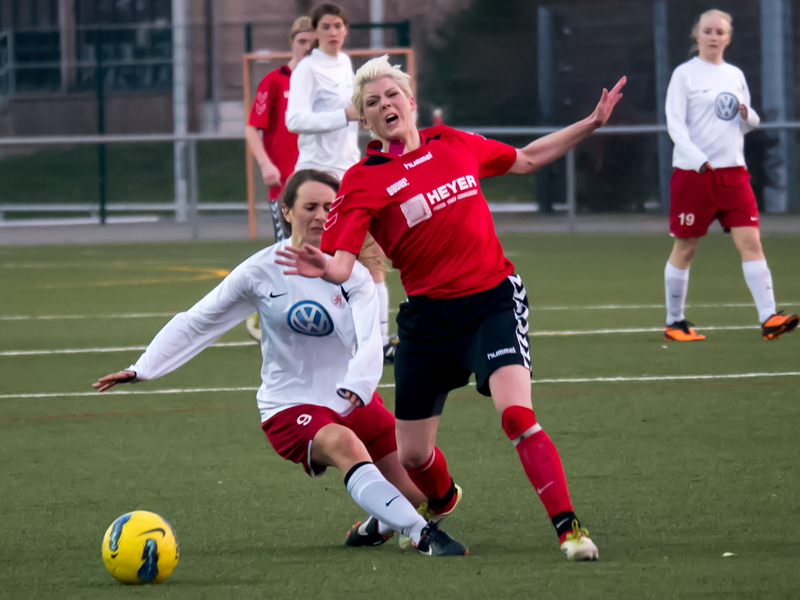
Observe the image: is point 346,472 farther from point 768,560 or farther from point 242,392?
point 242,392

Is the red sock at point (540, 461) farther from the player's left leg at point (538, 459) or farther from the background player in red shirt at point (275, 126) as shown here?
the background player in red shirt at point (275, 126)

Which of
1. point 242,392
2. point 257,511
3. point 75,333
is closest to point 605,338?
point 242,392

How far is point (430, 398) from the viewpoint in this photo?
4.32 metres

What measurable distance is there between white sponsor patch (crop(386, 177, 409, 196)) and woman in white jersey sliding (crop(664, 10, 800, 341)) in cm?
440

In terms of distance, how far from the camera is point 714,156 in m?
8.45

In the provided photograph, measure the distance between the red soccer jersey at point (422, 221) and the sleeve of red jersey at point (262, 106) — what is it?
14.6 feet

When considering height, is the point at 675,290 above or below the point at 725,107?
below

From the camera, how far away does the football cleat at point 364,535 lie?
14.2ft

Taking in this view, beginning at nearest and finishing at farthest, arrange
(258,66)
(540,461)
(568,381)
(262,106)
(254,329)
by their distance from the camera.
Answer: (540,461) → (568,381) → (262,106) → (254,329) → (258,66)

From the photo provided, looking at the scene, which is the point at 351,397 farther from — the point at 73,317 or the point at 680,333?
the point at 73,317

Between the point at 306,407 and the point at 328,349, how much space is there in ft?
0.73

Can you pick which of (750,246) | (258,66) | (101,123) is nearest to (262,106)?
(750,246)

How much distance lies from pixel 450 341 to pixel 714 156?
15.4 ft

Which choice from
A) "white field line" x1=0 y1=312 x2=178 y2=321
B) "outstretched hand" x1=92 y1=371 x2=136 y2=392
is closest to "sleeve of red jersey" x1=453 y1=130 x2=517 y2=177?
"outstretched hand" x1=92 y1=371 x2=136 y2=392
